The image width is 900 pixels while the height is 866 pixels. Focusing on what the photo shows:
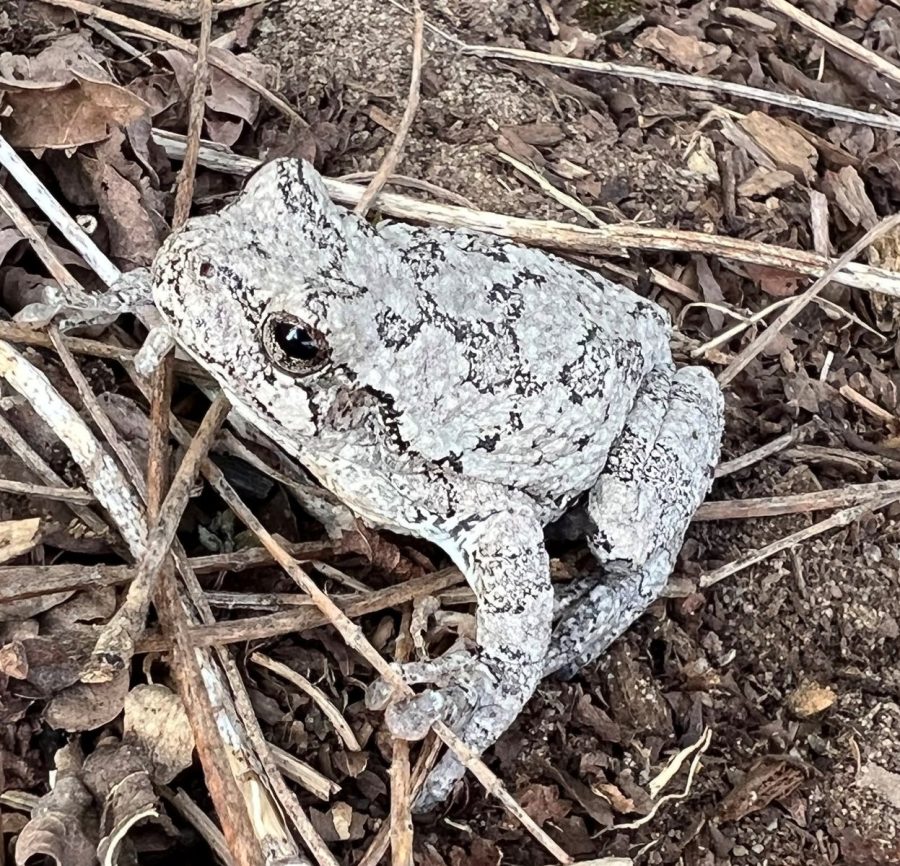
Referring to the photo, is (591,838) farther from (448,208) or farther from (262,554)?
(448,208)

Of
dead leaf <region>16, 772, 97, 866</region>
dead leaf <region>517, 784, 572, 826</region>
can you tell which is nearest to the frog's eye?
dead leaf <region>16, 772, 97, 866</region>

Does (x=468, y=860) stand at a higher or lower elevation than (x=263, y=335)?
lower

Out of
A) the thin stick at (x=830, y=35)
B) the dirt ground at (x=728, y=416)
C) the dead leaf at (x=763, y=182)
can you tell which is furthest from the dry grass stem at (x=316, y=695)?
the thin stick at (x=830, y=35)

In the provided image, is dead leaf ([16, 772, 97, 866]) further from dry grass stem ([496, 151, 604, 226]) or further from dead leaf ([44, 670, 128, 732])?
dry grass stem ([496, 151, 604, 226])

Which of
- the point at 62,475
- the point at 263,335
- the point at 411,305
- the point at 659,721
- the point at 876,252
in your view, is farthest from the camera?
the point at 876,252

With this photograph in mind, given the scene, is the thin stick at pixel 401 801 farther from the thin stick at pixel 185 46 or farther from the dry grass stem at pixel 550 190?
the thin stick at pixel 185 46

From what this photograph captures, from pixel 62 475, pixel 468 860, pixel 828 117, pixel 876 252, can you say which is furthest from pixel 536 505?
pixel 828 117

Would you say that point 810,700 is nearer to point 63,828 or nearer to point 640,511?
point 640,511
